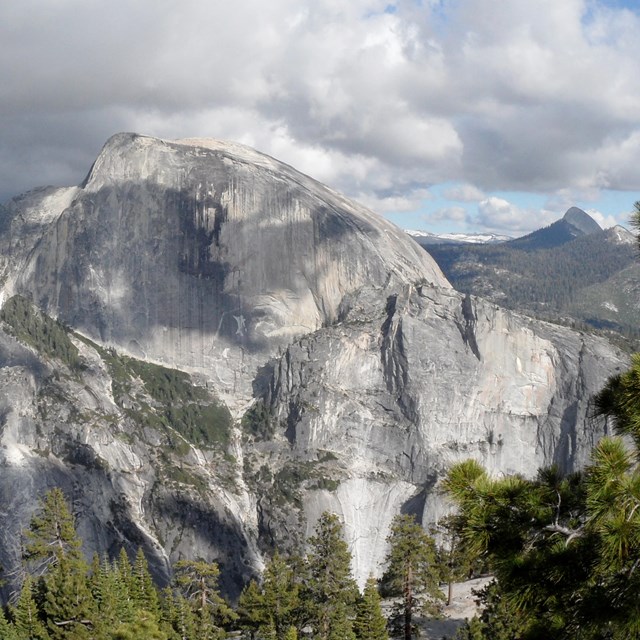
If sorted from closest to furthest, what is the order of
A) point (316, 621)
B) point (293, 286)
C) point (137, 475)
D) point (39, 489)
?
point (316, 621)
point (39, 489)
point (137, 475)
point (293, 286)

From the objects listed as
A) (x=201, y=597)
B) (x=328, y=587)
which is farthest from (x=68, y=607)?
(x=328, y=587)

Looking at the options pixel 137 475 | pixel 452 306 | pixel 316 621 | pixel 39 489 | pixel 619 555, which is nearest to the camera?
pixel 619 555

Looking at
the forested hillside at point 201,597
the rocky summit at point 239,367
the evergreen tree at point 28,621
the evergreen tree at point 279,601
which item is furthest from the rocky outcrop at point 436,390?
the evergreen tree at point 28,621

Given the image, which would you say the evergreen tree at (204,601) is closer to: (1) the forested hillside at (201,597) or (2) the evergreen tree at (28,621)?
(1) the forested hillside at (201,597)

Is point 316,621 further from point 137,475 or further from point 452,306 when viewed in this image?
point 452,306

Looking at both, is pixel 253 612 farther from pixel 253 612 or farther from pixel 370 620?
pixel 370 620

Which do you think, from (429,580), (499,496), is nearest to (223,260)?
(429,580)

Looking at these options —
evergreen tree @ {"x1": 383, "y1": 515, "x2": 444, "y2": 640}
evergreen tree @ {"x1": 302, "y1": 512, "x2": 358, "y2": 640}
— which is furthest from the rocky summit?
evergreen tree @ {"x1": 383, "y1": 515, "x2": 444, "y2": 640}
